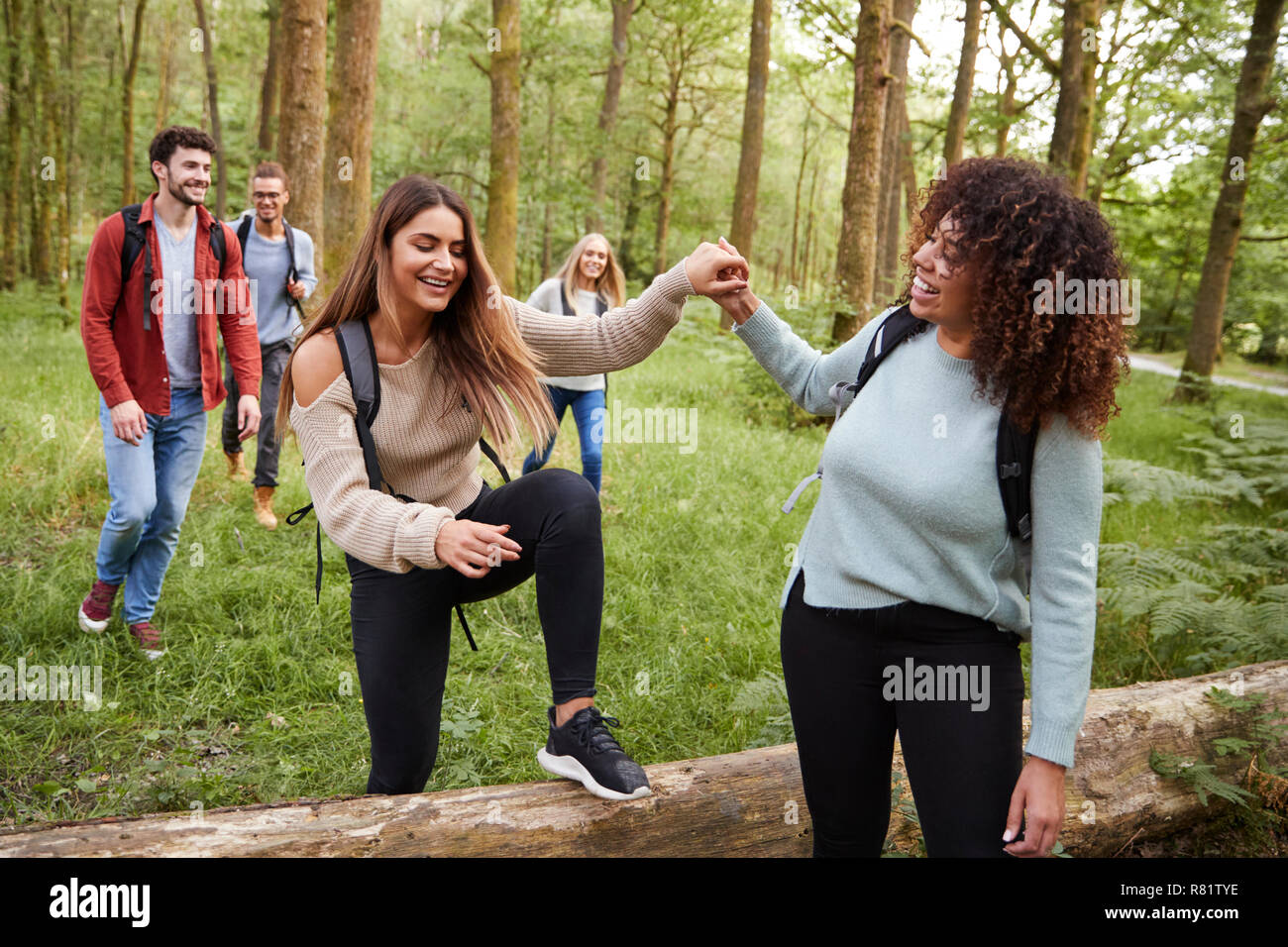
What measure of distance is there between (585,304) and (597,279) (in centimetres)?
32

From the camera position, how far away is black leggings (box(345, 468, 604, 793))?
252 cm

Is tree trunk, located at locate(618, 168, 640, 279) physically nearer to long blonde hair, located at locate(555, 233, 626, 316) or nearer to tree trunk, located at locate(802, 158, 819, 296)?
tree trunk, located at locate(802, 158, 819, 296)

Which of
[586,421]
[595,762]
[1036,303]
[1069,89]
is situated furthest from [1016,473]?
[1069,89]

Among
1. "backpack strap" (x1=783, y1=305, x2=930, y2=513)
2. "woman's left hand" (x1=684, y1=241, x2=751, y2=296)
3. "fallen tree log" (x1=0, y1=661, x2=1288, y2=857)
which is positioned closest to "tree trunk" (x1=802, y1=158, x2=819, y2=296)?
"fallen tree log" (x1=0, y1=661, x2=1288, y2=857)

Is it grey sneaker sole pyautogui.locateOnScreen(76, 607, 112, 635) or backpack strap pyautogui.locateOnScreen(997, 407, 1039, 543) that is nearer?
backpack strap pyautogui.locateOnScreen(997, 407, 1039, 543)

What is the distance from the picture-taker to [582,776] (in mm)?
2551

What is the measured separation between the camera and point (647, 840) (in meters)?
2.61

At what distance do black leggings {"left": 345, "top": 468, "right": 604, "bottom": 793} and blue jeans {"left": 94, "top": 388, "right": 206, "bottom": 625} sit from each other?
2192mm

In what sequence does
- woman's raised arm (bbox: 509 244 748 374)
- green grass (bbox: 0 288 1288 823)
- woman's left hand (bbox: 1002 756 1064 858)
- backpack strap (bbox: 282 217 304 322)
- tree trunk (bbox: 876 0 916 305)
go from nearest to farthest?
woman's left hand (bbox: 1002 756 1064 858) < woman's raised arm (bbox: 509 244 748 374) < green grass (bbox: 0 288 1288 823) < backpack strap (bbox: 282 217 304 322) < tree trunk (bbox: 876 0 916 305)

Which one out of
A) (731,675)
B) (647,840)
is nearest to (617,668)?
(731,675)

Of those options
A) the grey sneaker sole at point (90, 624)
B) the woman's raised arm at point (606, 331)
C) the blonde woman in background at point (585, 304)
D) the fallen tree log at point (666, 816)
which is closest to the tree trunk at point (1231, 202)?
the blonde woman in background at point (585, 304)

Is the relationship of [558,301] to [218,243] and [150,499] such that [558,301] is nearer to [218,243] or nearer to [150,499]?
[218,243]
